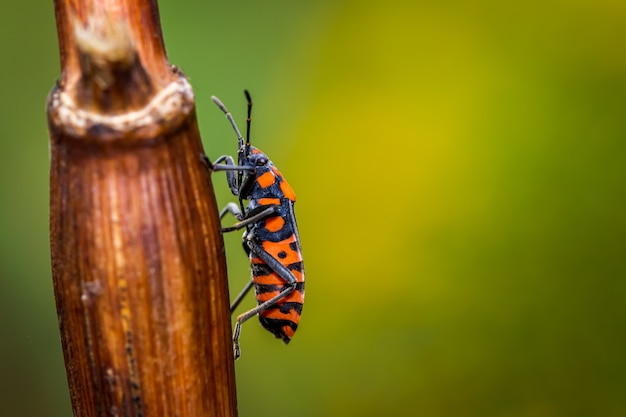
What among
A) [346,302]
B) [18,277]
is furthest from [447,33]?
[18,277]

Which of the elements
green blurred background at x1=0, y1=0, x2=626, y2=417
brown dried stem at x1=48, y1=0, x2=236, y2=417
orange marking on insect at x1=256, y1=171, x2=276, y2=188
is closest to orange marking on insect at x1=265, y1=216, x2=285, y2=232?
orange marking on insect at x1=256, y1=171, x2=276, y2=188

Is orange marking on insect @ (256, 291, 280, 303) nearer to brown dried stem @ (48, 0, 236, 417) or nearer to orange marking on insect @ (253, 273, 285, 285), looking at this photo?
orange marking on insect @ (253, 273, 285, 285)

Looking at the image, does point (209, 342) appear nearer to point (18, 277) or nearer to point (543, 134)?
point (543, 134)

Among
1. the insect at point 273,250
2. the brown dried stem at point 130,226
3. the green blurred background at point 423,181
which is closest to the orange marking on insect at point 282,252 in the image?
the insect at point 273,250

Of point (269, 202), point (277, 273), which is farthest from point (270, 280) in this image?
point (269, 202)

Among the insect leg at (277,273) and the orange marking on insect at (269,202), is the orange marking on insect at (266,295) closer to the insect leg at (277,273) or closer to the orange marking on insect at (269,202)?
the insect leg at (277,273)

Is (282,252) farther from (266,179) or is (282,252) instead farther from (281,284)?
(266,179)
